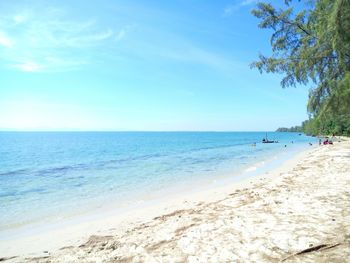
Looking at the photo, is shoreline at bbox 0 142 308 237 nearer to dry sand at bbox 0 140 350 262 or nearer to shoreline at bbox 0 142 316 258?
shoreline at bbox 0 142 316 258

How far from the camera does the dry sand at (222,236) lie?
4.66 meters

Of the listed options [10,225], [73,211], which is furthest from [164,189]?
[10,225]

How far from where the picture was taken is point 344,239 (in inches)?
189

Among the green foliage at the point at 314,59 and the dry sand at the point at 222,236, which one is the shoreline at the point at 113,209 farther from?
the green foliage at the point at 314,59

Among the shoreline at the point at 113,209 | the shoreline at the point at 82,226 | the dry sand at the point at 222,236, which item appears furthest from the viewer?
the shoreline at the point at 113,209

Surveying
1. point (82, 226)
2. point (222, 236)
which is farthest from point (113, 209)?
point (222, 236)

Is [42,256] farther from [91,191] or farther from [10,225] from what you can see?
[91,191]

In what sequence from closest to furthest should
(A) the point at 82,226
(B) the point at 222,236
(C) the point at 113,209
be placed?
(B) the point at 222,236 → (A) the point at 82,226 → (C) the point at 113,209

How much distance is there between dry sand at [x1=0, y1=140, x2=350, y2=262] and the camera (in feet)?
15.3

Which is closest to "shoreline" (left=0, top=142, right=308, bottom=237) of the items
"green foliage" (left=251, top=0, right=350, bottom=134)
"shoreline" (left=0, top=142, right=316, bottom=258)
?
"shoreline" (left=0, top=142, right=316, bottom=258)

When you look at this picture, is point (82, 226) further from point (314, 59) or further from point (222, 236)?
point (314, 59)

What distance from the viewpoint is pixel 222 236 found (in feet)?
18.4

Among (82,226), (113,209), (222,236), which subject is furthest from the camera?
(113,209)

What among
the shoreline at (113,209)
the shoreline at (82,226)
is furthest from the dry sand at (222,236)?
the shoreline at (113,209)
